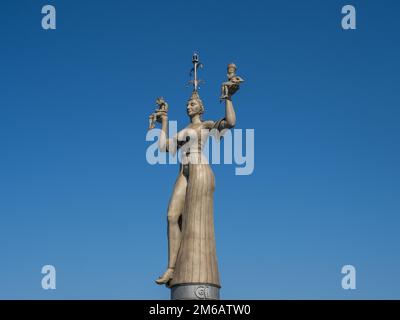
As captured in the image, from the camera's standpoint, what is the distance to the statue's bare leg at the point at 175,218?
57.6 feet

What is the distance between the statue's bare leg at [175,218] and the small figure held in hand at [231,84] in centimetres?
235

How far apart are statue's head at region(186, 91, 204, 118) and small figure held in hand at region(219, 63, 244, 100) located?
136 cm

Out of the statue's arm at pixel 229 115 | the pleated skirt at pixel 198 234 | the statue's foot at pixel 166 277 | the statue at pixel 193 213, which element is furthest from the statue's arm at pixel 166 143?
the statue's foot at pixel 166 277

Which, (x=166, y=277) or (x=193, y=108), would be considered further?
(x=193, y=108)

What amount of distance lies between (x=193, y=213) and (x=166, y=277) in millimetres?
1612

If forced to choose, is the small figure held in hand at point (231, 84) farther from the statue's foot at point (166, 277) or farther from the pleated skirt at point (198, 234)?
the statue's foot at point (166, 277)

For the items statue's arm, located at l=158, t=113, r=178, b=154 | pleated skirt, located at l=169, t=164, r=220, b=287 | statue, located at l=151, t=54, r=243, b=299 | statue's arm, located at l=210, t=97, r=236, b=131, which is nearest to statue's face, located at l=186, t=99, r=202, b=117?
statue, located at l=151, t=54, r=243, b=299

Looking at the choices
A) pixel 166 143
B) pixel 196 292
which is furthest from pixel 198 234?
pixel 166 143

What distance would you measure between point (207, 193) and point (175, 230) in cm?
119

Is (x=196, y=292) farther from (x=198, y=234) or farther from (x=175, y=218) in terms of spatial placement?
(x=175, y=218)

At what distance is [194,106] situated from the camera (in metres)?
18.5
